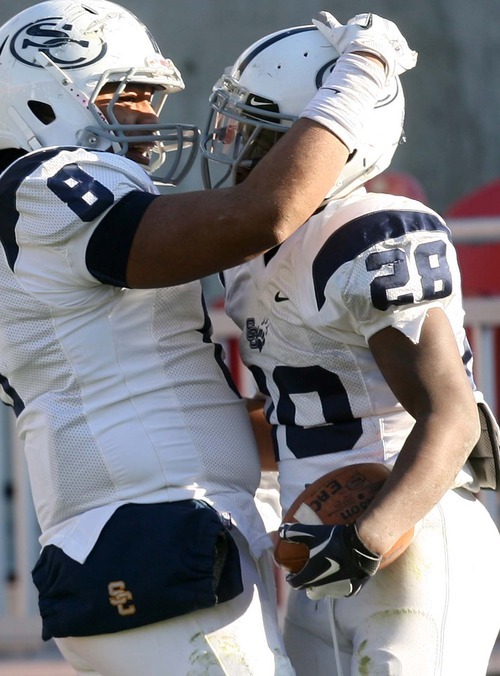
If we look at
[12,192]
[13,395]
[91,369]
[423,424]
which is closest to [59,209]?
[12,192]

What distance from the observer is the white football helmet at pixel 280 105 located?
2.59 metres

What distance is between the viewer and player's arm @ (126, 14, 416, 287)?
229 cm

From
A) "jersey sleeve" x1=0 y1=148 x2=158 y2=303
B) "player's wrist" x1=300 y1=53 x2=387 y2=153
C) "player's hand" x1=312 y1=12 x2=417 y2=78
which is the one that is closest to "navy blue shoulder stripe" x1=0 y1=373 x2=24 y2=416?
"jersey sleeve" x1=0 y1=148 x2=158 y2=303

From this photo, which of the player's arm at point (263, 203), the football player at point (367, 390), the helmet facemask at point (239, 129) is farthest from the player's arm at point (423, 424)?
the helmet facemask at point (239, 129)

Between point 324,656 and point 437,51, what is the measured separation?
215 inches

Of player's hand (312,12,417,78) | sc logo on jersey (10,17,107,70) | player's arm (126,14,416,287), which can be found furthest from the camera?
sc logo on jersey (10,17,107,70)

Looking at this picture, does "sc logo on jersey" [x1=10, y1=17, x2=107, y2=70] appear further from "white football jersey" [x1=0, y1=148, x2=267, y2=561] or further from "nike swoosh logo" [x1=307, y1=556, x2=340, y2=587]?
"nike swoosh logo" [x1=307, y1=556, x2=340, y2=587]

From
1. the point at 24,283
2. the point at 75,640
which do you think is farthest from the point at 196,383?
the point at 75,640

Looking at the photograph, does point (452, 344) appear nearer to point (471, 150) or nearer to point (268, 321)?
point (268, 321)

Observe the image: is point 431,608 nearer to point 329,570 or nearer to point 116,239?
point 329,570

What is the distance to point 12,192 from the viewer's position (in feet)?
7.88

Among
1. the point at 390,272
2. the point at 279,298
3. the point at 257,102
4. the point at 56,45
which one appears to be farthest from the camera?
the point at 56,45

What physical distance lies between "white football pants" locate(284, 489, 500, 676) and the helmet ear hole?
1134mm

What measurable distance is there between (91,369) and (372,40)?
2.59 feet
